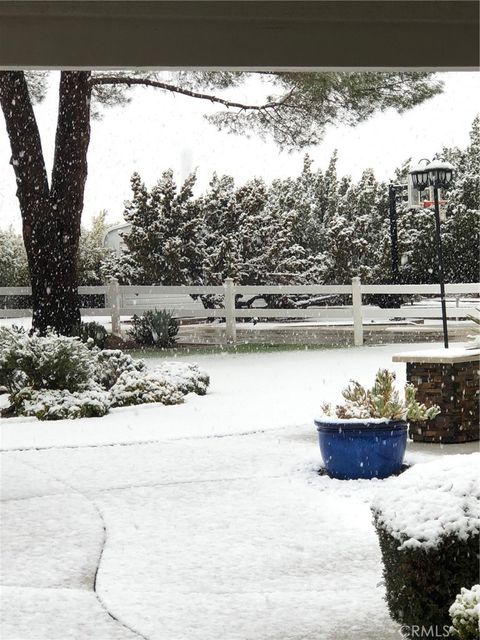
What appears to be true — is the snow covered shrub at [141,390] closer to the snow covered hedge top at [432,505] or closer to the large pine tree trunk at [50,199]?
the large pine tree trunk at [50,199]

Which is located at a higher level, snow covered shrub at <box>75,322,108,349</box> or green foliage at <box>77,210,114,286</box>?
green foliage at <box>77,210,114,286</box>

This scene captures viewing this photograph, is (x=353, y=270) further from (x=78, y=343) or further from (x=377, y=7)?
(x=377, y=7)

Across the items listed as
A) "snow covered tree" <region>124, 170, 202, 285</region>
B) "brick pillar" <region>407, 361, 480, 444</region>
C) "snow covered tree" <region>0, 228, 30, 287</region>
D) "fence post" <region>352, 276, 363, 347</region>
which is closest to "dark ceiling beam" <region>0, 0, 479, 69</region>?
"brick pillar" <region>407, 361, 480, 444</region>

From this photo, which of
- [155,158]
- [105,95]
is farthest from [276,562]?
[155,158]

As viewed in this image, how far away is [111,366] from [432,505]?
685 centimetres

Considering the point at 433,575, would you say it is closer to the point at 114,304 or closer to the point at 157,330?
the point at 157,330

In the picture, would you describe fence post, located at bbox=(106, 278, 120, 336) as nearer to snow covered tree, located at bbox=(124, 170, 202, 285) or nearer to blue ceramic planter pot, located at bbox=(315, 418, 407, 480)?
snow covered tree, located at bbox=(124, 170, 202, 285)

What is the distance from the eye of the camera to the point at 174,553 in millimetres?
4293

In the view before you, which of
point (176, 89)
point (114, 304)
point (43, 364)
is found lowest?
point (43, 364)

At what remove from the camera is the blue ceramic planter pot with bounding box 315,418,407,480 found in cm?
535

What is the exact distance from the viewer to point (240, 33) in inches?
72.1

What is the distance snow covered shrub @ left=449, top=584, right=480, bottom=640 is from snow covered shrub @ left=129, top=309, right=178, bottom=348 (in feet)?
38.1

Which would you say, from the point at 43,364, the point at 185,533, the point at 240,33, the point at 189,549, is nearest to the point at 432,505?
the point at 240,33

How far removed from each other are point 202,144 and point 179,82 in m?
5.55
